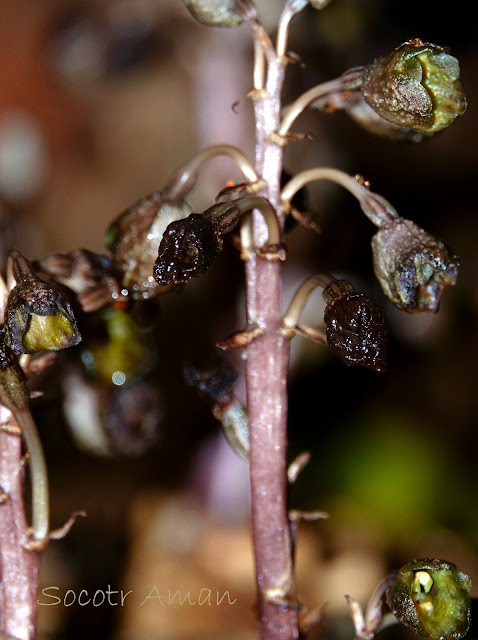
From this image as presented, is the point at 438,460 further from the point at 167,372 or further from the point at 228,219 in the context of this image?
the point at 228,219

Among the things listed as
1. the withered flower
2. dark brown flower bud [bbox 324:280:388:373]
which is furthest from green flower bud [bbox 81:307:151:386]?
dark brown flower bud [bbox 324:280:388:373]

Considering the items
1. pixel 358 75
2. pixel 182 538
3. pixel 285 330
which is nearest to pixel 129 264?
pixel 285 330

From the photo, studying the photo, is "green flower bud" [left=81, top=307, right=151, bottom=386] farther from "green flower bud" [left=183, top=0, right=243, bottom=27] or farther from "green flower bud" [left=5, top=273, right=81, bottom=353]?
"green flower bud" [left=183, top=0, right=243, bottom=27]

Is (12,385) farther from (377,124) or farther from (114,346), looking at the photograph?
(377,124)

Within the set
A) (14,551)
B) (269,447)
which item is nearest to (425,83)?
(269,447)

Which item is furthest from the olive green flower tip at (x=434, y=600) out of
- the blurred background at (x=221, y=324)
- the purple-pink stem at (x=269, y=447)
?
the blurred background at (x=221, y=324)

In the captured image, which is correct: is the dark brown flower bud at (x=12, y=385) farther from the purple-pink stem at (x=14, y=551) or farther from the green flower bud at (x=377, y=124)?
the green flower bud at (x=377, y=124)
